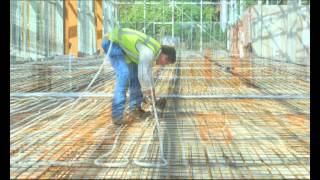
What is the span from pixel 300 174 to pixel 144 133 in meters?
1.46

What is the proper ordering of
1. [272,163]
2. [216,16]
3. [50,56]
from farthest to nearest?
[216,16] < [50,56] < [272,163]

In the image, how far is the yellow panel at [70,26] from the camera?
49.0 ft

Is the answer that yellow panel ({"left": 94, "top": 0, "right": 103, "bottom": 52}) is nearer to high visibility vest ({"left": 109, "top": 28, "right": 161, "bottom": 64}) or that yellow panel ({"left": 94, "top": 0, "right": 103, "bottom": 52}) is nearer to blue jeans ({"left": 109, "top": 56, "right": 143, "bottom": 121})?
blue jeans ({"left": 109, "top": 56, "right": 143, "bottom": 121})

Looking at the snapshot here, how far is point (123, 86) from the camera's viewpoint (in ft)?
13.7

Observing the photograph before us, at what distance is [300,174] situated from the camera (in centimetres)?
259

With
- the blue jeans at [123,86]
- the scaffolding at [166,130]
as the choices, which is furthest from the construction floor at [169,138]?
the blue jeans at [123,86]

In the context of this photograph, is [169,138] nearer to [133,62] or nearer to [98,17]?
[133,62]

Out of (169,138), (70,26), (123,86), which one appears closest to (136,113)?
(123,86)

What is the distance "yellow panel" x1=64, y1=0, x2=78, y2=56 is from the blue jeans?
1094 centimetres

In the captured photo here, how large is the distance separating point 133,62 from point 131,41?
12.3 inches

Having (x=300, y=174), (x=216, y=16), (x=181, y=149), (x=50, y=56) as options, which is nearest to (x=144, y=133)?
(x=181, y=149)

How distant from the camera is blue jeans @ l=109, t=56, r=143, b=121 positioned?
13.5ft

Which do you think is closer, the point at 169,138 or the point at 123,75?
the point at 169,138
